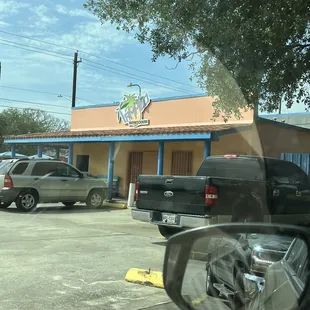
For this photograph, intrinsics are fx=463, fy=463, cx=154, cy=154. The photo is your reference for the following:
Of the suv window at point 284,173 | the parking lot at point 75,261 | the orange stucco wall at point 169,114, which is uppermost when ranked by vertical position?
the orange stucco wall at point 169,114

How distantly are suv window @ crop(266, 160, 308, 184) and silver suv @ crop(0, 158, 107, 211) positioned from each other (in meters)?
8.00

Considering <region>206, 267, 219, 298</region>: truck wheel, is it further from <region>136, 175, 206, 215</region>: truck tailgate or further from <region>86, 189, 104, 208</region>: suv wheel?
<region>86, 189, 104, 208</region>: suv wheel

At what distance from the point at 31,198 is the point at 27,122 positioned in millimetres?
38267

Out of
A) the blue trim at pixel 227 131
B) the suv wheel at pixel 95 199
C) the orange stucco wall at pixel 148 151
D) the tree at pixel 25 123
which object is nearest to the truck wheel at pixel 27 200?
the suv wheel at pixel 95 199

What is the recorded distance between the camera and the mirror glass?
229cm

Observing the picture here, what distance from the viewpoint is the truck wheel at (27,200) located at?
14586 millimetres

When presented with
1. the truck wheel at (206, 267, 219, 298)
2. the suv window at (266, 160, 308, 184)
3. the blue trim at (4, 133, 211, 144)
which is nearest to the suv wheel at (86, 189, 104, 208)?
the blue trim at (4, 133, 211, 144)

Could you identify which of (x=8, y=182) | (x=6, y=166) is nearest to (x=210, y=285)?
(x=8, y=182)

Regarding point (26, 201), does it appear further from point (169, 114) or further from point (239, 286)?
point (239, 286)

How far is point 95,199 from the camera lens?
16.8 meters

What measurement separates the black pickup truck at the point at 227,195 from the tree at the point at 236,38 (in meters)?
1.47

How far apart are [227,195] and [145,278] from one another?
9.76ft

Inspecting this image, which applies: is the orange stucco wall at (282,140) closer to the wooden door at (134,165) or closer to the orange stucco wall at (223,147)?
the orange stucco wall at (223,147)

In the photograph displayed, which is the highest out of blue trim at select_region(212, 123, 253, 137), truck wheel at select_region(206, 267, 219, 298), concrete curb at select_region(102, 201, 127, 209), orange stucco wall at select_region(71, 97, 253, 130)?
orange stucco wall at select_region(71, 97, 253, 130)
